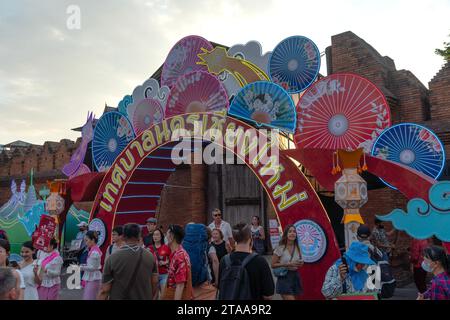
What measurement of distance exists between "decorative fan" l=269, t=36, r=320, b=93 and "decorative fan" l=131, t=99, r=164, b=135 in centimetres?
286

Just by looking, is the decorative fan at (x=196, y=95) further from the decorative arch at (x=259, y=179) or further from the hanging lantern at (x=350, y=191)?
the hanging lantern at (x=350, y=191)

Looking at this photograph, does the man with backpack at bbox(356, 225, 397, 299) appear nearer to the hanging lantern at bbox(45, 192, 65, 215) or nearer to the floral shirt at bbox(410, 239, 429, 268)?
the floral shirt at bbox(410, 239, 429, 268)

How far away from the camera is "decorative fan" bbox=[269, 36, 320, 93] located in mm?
8281

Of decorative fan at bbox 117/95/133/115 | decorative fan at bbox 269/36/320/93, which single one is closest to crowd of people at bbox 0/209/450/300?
decorative fan at bbox 269/36/320/93

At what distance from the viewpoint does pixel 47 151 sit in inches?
722

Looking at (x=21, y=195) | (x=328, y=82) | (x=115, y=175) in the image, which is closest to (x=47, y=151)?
(x=21, y=195)

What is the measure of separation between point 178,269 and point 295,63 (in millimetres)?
5398

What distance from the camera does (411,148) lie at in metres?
7.24

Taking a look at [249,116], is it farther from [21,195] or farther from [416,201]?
[21,195]

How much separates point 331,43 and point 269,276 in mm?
8619

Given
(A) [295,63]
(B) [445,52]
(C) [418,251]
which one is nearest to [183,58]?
(A) [295,63]

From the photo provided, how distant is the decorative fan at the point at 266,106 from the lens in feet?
26.3

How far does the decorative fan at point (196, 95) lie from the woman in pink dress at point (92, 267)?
13.0ft

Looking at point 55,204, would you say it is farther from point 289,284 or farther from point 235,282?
point 235,282
